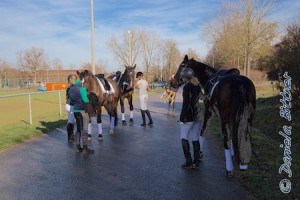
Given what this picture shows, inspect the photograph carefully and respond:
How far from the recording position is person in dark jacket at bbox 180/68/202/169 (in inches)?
208

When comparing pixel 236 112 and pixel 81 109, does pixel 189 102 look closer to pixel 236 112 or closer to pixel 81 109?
pixel 236 112

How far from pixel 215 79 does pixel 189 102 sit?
0.94 m

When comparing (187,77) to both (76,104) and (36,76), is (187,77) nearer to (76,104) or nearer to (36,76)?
(76,104)

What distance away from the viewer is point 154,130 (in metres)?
9.62

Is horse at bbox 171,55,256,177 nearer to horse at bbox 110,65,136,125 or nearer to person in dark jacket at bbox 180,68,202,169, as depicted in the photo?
person in dark jacket at bbox 180,68,202,169

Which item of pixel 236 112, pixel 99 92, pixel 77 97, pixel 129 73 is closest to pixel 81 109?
pixel 77 97

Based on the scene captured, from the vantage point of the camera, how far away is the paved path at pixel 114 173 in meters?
4.27

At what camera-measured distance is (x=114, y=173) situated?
520 centimetres

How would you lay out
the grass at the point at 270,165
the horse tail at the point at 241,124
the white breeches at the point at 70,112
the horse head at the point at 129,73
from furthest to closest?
the horse head at the point at 129,73, the white breeches at the point at 70,112, the horse tail at the point at 241,124, the grass at the point at 270,165

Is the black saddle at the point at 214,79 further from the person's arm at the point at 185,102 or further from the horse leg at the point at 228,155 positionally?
the horse leg at the point at 228,155

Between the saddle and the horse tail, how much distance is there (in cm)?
72

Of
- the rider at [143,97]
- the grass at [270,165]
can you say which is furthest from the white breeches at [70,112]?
the grass at [270,165]

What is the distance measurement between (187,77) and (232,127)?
1.28 m

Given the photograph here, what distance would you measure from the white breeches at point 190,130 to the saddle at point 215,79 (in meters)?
0.71
